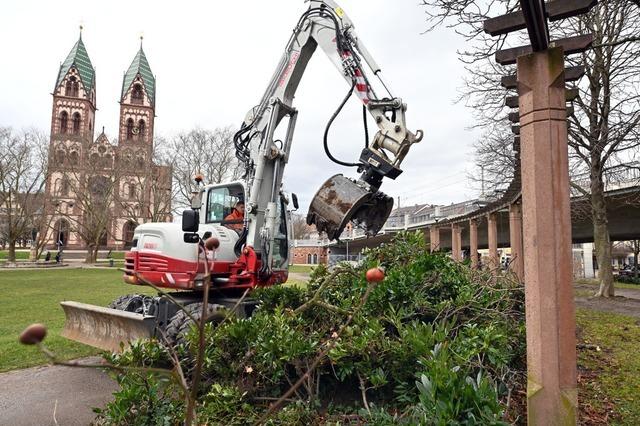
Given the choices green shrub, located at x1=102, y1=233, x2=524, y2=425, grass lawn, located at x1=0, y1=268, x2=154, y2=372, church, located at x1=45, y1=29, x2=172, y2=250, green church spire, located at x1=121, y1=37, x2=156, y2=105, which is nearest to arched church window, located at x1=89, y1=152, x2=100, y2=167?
church, located at x1=45, y1=29, x2=172, y2=250

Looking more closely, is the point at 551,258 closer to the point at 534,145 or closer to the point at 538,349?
the point at 538,349

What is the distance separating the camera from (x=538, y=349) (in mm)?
2750

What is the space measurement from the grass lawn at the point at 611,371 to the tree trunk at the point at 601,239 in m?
6.36

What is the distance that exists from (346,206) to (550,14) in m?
2.64

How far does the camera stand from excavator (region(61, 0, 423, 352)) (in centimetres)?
498

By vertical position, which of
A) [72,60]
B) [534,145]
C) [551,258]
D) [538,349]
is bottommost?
[538,349]

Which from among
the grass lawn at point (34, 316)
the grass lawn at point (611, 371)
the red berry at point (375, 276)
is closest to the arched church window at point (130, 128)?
the grass lawn at point (34, 316)

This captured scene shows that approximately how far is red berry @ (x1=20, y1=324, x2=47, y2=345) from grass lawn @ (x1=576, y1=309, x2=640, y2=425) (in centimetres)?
421

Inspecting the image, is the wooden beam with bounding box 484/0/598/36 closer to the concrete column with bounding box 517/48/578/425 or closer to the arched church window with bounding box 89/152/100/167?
the concrete column with bounding box 517/48/578/425

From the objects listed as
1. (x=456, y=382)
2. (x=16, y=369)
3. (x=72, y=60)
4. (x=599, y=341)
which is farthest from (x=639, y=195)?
(x=72, y=60)

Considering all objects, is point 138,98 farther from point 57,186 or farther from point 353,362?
point 353,362

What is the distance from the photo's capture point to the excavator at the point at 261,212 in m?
4.98

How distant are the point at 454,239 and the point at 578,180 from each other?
39.5 ft

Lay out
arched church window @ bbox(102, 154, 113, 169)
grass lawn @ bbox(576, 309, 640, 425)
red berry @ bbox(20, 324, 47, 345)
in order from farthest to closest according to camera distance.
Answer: arched church window @ bbox(102, 154, 113, 169) < grass lawn @ bbox(576, 309, 640, 425) < red berry @ bbox(20, 324, 47, 345)
